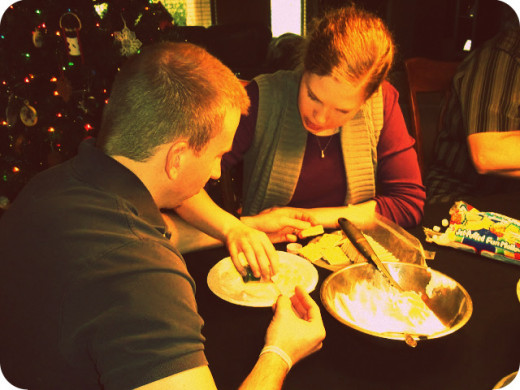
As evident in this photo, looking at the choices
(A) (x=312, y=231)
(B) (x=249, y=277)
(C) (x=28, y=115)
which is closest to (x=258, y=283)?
(B) (x=249, y=277)

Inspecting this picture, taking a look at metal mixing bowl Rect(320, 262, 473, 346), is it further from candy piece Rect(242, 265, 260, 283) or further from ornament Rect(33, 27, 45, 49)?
ornament Rect(33, 27, 45, 49)

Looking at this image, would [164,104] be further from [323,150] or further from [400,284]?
[323,150]

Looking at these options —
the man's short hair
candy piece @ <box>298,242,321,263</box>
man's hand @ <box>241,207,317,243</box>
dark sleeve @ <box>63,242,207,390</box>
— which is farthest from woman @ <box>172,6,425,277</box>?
dark sleeve @ <box>63,242,207,390</box>

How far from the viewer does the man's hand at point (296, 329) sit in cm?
89

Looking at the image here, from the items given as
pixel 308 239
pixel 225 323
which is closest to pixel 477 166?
pixel 308 239

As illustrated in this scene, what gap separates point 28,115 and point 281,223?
2.12 m

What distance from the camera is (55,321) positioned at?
2.38ft

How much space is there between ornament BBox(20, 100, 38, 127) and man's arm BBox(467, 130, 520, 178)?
2591 mm

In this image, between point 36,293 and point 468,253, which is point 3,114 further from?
point 468,253

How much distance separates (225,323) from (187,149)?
434 mm

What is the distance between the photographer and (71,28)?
2844mm

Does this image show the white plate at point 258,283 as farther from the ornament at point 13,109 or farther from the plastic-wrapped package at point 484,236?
the ornament at point 13,109

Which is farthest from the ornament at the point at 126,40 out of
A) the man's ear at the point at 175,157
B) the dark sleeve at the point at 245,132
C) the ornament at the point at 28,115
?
the man's ear at the point at 175,157

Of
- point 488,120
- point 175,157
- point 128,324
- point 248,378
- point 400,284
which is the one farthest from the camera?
point 488,120
